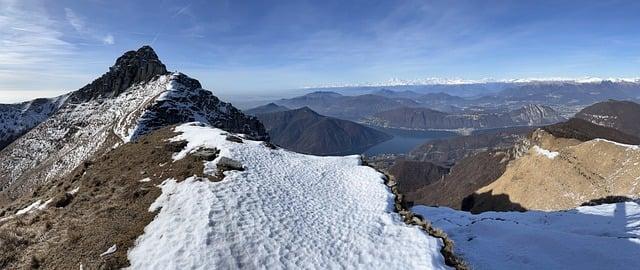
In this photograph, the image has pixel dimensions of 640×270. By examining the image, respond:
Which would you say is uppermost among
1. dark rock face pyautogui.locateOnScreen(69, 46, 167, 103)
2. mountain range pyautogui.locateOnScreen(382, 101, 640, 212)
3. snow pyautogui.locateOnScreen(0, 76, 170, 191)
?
dark rock face pyautogui.locateOnScreen(69, 46, 167, 103)

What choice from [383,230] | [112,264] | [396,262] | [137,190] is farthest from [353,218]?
[137,190]

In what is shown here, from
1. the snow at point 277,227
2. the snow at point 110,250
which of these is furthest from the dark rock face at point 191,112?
the snow at point 110,250

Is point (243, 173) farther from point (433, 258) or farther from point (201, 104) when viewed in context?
point (201, 104)

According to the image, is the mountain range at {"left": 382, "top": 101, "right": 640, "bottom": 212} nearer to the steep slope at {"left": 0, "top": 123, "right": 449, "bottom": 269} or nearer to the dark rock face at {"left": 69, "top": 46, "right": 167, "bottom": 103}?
the steep slope at {"left": 0, "top": 123, "right": 449, "bottom": 269}

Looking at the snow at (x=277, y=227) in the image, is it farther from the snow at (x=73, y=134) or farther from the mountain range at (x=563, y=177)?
the snow at (x=73, y=134)

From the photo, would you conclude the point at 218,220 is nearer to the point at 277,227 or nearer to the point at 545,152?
the point at 277,227

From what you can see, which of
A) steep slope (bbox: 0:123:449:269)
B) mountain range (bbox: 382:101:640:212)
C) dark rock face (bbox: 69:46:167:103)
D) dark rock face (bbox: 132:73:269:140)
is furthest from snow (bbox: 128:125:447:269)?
dark rock face (bbox: 69:46:167:103)

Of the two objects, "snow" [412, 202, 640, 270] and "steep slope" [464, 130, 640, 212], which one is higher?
"snow" [412, 202, 640, 270]
